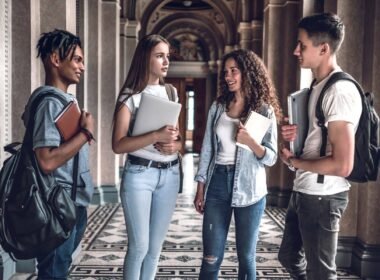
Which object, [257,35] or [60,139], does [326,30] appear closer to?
[60,139]

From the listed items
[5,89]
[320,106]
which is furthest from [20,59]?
[320,106]

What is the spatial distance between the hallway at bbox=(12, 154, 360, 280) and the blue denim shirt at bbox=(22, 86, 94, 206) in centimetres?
204

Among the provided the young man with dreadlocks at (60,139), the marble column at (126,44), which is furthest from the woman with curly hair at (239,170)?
the marble column at (126,44)

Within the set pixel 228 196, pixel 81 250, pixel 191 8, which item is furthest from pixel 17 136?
pixel 191 8

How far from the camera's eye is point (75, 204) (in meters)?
2.14

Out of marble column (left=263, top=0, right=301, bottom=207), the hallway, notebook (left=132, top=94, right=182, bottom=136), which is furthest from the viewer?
marble column (left=263, top=0, right=301, bottom=207)

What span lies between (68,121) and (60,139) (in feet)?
0.28

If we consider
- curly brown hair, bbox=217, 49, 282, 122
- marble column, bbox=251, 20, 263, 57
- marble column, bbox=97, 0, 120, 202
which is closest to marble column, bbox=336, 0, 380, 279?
curly brown hair, bbox=217, 49, 282, 122

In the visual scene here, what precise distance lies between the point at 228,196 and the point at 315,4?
4.00 meters

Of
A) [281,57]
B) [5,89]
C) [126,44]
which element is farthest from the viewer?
[126,44]

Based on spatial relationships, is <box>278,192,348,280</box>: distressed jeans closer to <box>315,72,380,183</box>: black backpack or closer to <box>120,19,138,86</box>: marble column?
<box>315,72,380,183</box>: black backpack

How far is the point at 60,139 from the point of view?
2.09 metres

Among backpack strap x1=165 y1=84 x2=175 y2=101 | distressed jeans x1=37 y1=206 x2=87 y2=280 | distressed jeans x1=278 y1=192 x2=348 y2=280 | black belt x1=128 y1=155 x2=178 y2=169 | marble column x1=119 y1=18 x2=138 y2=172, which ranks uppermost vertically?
marble column x1=119 y1=18 x2=138 y2=172

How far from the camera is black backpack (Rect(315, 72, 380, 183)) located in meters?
2.09
